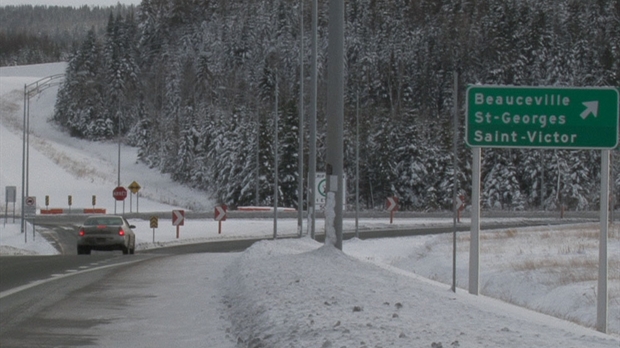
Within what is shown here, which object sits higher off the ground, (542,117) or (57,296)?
(542,117)

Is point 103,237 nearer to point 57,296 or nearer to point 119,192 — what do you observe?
point 57,296

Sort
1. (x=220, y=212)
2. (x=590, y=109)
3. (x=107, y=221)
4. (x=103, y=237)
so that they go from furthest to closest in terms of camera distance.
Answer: (x=220, y=212), (x=107, y=221), (x=103, y=237), (x=590, y=109)

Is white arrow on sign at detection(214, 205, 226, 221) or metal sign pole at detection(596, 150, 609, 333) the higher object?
metal sign pole at detection(596, 150, 609, 333)

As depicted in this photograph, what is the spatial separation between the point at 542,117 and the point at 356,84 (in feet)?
341

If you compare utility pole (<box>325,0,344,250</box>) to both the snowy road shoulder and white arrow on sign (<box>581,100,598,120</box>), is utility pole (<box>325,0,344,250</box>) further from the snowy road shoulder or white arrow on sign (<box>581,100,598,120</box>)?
white arrow on sign (<box>581,100,598,120</box>)

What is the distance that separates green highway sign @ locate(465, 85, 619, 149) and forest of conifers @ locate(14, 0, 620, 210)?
219 feet

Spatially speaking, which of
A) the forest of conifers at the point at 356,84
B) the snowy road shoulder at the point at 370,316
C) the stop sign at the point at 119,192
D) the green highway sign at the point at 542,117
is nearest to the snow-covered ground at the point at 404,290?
the snowy road shoulder at the point at 370,316

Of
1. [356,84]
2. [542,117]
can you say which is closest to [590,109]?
[542,117]

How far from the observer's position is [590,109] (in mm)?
15617

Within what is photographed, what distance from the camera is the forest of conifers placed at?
9356 centimetres

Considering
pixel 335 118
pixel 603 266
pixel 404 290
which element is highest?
pixel 335 118

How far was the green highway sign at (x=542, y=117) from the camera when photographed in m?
15.4

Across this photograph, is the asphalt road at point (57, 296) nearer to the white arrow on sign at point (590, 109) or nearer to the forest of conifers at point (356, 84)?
the white arrow on sign at point (590, 109)

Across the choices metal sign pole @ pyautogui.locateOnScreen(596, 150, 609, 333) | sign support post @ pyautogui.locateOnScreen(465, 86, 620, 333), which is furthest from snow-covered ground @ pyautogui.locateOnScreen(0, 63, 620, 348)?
sign support post @ pyautogui.locateOnScreen(465, 86, 620, 333)
